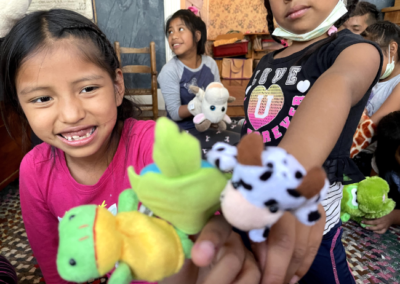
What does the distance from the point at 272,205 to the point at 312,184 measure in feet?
0.12

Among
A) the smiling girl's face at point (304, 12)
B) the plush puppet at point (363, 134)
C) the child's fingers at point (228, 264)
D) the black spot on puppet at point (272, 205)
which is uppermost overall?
the smiling girl's face at point (304, 12)

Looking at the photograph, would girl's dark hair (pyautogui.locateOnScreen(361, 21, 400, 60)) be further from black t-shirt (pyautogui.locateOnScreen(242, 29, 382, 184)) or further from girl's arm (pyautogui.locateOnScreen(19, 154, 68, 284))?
girl's arm (pyautogui.locateOnScreen(19, 154, 68, 284))

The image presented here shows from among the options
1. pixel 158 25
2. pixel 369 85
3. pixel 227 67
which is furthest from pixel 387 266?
pixel 227 67

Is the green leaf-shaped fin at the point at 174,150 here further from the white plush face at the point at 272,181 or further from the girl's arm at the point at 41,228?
the girl's arm at the point at 41,228

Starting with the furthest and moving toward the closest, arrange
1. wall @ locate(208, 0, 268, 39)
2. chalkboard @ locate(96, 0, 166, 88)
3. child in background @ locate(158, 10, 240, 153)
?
wall @ locate(208, 0, 268, 39) → chalkboard @ locate(96, 0, 166, 88) → child in background @ locate(158, 10, 240, 153)

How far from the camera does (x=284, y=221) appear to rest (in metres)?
0.28

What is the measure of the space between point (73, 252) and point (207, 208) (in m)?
0.13

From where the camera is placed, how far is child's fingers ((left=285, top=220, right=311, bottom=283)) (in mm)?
298

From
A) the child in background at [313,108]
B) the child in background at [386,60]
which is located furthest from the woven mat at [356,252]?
the child in background at [386,60]

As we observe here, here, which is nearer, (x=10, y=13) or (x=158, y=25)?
(x=10, y=13)

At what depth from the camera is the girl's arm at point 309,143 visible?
274 millimetres

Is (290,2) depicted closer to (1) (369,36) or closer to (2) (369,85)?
(2) (369,85)

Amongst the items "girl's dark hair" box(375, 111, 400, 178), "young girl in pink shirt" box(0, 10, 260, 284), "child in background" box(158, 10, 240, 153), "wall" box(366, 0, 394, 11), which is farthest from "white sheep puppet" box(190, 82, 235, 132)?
"wall" box(366, 0, 394, 11)

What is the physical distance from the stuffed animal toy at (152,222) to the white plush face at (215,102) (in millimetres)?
931
